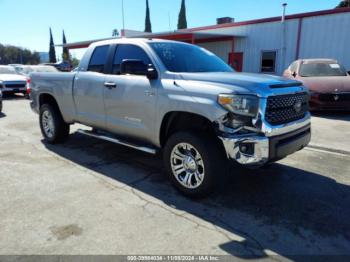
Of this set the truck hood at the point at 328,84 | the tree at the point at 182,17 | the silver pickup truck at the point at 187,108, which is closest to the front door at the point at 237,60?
the truck hood at the point at 328,84

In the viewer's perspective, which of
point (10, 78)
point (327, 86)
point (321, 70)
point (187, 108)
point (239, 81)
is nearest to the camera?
point (239, 81)

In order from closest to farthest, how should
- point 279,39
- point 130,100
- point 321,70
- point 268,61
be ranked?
1. point 130,100
2. point 321,70
3. point 279,39
4. point 268,61

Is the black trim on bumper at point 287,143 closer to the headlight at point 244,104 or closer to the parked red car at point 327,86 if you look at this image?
the headlight at point 244,104

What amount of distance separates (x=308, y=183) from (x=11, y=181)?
418cm

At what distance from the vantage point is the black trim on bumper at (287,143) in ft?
10.9

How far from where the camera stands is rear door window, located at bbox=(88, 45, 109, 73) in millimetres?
5035

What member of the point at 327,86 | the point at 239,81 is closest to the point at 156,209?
the point at 239,81

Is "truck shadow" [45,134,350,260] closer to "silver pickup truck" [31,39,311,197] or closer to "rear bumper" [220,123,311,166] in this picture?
"silver pickup truck" [31,39,311,197]

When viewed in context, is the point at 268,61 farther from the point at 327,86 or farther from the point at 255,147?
the point at 255,147

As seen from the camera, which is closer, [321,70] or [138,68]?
[138,68]

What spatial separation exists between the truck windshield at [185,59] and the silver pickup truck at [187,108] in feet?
0.06

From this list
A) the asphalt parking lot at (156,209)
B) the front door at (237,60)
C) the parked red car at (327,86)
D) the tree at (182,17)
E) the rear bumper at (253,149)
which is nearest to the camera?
the asphalt parking lot at (156,209)

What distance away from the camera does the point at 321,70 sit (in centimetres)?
1073

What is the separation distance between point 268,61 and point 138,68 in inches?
585
